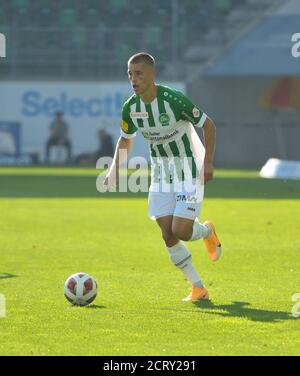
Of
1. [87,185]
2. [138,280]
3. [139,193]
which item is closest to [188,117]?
[138,280]

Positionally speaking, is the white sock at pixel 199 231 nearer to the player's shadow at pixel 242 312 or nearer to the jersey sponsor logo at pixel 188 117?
the player's shadow at pixel 242 312

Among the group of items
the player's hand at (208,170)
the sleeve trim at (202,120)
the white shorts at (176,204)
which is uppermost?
the sleeve trim at (202,120)

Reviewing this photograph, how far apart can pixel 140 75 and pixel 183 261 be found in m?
1.75

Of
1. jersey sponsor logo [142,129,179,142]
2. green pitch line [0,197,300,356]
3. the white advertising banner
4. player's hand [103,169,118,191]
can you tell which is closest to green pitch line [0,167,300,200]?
the white advertising banner

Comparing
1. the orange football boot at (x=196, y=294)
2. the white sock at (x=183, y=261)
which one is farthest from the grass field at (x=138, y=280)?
the white sock at (x=183, y=261)

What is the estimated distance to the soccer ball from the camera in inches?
382

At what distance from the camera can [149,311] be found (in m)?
9.48

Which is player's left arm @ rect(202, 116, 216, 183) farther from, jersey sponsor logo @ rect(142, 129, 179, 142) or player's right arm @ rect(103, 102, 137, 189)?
player's right arm @ rect(103, 102, 137, 189)

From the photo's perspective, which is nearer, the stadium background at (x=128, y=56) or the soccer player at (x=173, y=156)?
the soccer player at (x=173, y=156)

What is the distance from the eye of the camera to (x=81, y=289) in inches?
382

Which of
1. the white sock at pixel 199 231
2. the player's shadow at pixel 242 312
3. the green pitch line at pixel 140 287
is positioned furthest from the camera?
the white sock at pixel 199 231

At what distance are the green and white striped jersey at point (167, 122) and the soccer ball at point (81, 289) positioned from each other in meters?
1.37

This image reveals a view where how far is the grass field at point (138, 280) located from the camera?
8.03 m

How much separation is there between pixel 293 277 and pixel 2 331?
4224 mm
